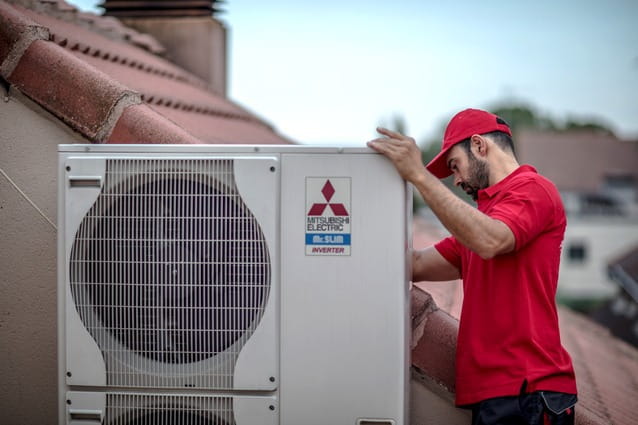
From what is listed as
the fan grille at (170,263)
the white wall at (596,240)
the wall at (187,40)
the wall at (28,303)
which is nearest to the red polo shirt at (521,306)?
the fan grille at (170,263)

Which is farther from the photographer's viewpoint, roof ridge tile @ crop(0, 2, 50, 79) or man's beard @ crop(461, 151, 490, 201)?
roof ridge tile @ crop(0, 2, 50, 79)

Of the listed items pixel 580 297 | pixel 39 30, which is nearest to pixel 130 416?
pixel 39 30

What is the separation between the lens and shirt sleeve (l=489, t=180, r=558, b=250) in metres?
2.18

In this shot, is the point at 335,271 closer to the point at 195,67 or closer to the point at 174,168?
the point at 174,168

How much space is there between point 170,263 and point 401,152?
2.74ft

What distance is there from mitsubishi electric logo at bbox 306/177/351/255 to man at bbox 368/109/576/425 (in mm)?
194

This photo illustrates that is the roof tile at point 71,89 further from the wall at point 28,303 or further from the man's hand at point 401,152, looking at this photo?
the man's hand at point 401,152

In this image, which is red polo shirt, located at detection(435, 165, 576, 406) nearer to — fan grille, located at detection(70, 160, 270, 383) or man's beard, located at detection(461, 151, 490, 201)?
man's beard, located at detection(461, 151, 490, 201)

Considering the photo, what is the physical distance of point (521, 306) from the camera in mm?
2268

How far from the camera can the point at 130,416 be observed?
2.28 meters

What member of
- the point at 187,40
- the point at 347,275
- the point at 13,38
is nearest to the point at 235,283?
the point at 347,275

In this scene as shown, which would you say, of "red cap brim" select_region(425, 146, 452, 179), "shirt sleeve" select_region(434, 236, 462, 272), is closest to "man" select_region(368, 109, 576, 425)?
"red cap brim" select_region(425, 146, 452, 179)

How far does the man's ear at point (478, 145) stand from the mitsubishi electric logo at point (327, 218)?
1.76 feet

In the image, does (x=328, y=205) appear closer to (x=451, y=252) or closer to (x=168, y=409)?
(x=451, y=252)
